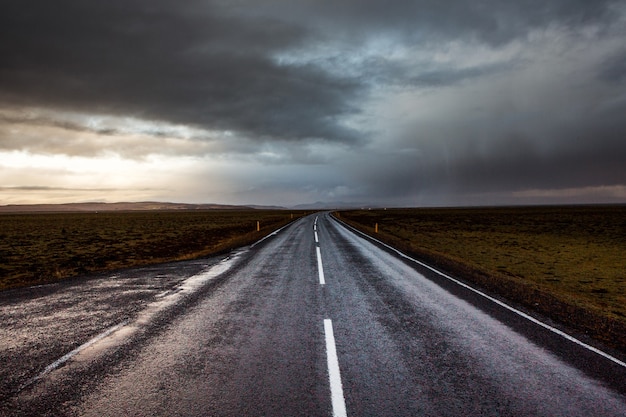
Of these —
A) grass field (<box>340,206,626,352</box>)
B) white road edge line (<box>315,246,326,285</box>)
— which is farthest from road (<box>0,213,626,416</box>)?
grass field (<box>340,206,626,352</box>)

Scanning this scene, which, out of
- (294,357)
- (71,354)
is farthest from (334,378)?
(71,354)

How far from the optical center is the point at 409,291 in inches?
347

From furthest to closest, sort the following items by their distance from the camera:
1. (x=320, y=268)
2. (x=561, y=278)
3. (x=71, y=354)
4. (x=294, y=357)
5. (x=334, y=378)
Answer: (x=561, y=278) < (x=320, y=268) < (x=71, y=354) < (x=294, y=357) < (x=334, y=378)

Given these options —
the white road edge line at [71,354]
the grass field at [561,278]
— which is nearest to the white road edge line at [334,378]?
the white road edge line at [71,354]

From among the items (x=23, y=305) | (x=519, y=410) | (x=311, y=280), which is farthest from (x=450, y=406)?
(x=23, y=305)

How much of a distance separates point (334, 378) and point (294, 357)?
0.81 meters

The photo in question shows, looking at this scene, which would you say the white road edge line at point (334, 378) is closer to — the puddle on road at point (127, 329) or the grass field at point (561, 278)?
A: the puddle on road at point (127, 329)

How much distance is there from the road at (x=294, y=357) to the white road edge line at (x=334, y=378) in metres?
0.02

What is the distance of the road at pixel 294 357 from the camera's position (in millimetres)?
3734

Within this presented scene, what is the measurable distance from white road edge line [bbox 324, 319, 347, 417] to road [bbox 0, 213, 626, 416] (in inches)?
0.9

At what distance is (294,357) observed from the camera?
192 inches

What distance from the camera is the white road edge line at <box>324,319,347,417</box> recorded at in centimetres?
359

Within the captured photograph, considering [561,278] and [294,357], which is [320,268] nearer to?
[294,357]

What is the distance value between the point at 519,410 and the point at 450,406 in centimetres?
70
